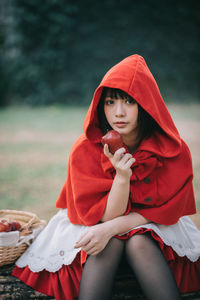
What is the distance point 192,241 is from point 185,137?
6272mm

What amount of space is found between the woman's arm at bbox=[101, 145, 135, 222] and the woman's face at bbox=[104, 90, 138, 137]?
0.62 feet

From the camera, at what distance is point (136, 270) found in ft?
5.29

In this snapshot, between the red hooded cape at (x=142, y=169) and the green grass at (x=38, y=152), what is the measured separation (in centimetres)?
194

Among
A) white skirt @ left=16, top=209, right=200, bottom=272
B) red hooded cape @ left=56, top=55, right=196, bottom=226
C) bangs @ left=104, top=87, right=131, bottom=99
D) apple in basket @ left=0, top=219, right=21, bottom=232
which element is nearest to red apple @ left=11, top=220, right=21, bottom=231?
apple in basket @ left=0, top=219, right=21, bottom=232

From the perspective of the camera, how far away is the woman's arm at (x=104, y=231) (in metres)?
1.61

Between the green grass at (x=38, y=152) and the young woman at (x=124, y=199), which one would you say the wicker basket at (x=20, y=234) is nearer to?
the young woman at (x=124, y=199)

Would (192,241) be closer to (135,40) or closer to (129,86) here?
(129,86)

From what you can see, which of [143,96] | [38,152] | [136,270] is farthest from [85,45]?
[136,270]

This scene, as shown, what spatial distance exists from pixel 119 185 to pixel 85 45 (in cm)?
1534

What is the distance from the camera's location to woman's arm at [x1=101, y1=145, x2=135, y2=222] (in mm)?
1670

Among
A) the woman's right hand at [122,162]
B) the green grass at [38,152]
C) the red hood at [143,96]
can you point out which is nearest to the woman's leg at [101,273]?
the woman's right hand at [122,162]

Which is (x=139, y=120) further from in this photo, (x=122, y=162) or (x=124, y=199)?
(x=124, y=199)

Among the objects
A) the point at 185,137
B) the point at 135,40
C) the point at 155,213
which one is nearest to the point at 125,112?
the point at 155,213

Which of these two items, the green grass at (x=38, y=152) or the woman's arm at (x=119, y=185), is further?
the green grass at (x=38, y=152)
